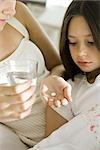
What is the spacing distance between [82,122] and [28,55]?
0.36 meters

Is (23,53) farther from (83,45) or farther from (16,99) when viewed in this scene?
A: (16,99)

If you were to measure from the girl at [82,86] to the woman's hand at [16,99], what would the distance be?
19 centimetres

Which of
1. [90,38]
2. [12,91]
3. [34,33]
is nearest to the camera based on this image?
[12,91]

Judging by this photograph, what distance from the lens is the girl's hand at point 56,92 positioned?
1.13 m

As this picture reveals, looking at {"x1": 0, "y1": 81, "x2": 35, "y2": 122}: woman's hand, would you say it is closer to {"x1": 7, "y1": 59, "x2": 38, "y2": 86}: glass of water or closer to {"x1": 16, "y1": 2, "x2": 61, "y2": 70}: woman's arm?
{"x1": 7, "y1": 59, "x2": 38, "y2": 86}: glass of water

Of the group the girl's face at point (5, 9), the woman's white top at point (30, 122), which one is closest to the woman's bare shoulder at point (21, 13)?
the woman's white top at point (30, 122)

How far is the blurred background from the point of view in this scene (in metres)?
2.06

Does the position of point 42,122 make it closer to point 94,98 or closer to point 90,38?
point 94,98

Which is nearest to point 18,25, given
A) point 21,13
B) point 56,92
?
point 21,13

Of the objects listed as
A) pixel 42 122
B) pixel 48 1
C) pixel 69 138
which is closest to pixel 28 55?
pixel 42 122

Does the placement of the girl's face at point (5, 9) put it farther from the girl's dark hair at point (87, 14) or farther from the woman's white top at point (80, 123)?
the woman's white top at point (80, 123)

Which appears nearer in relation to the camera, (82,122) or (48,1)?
(82,122)

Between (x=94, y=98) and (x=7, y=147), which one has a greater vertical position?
(x=94, y=98)

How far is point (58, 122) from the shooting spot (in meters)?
1.41
